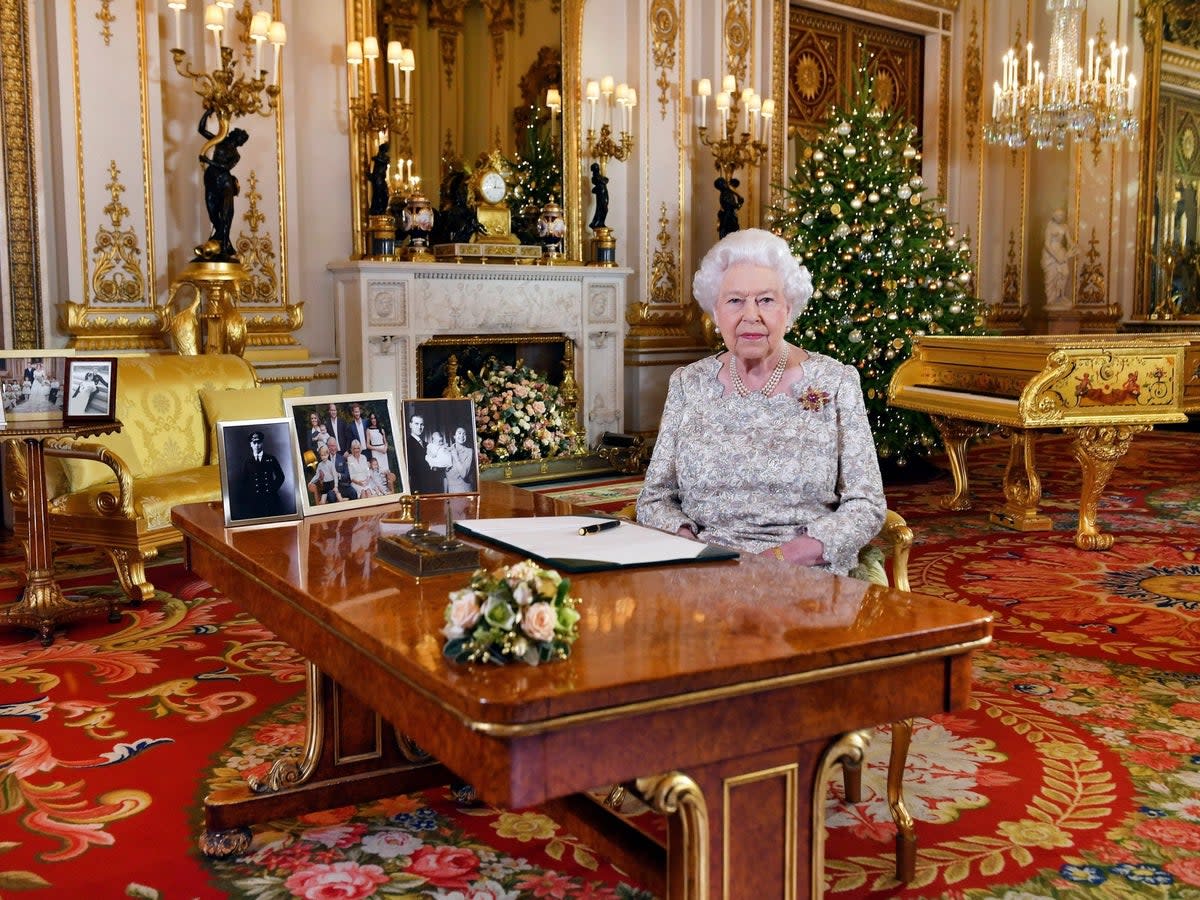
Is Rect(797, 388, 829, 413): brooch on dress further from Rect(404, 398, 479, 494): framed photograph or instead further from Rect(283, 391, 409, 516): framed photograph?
Rect(283, 391, 409, 516): framed photograph

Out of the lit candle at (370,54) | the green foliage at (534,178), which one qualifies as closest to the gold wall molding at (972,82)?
the green foliage at (534,178)

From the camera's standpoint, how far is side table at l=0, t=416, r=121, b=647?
164 inches

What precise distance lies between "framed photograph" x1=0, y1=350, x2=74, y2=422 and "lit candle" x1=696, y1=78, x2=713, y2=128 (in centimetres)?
566

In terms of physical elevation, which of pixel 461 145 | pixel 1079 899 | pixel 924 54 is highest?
pixel 924 54

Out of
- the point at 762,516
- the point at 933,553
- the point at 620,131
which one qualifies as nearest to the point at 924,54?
the point at 620,131

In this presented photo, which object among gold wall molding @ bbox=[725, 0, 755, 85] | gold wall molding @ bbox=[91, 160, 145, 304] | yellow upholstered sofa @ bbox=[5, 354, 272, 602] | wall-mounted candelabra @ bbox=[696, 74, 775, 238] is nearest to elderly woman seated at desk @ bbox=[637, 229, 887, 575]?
yellow upholstered sofa @ bbox=[5, 354, 272, 602]

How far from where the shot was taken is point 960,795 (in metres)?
2.87

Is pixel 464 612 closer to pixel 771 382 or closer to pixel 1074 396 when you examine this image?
pixel 771 382

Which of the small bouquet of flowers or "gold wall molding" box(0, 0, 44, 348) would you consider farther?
"gold wall molding" box(0, 0, 44, 348)

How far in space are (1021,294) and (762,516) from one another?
32.9 ft

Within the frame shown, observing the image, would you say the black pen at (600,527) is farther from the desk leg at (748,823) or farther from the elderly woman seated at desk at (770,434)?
the desk leg at (748,823)

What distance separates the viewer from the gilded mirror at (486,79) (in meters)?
7.80

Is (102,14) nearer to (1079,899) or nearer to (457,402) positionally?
(457,402)

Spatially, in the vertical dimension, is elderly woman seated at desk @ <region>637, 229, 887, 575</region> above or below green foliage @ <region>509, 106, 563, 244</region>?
below
